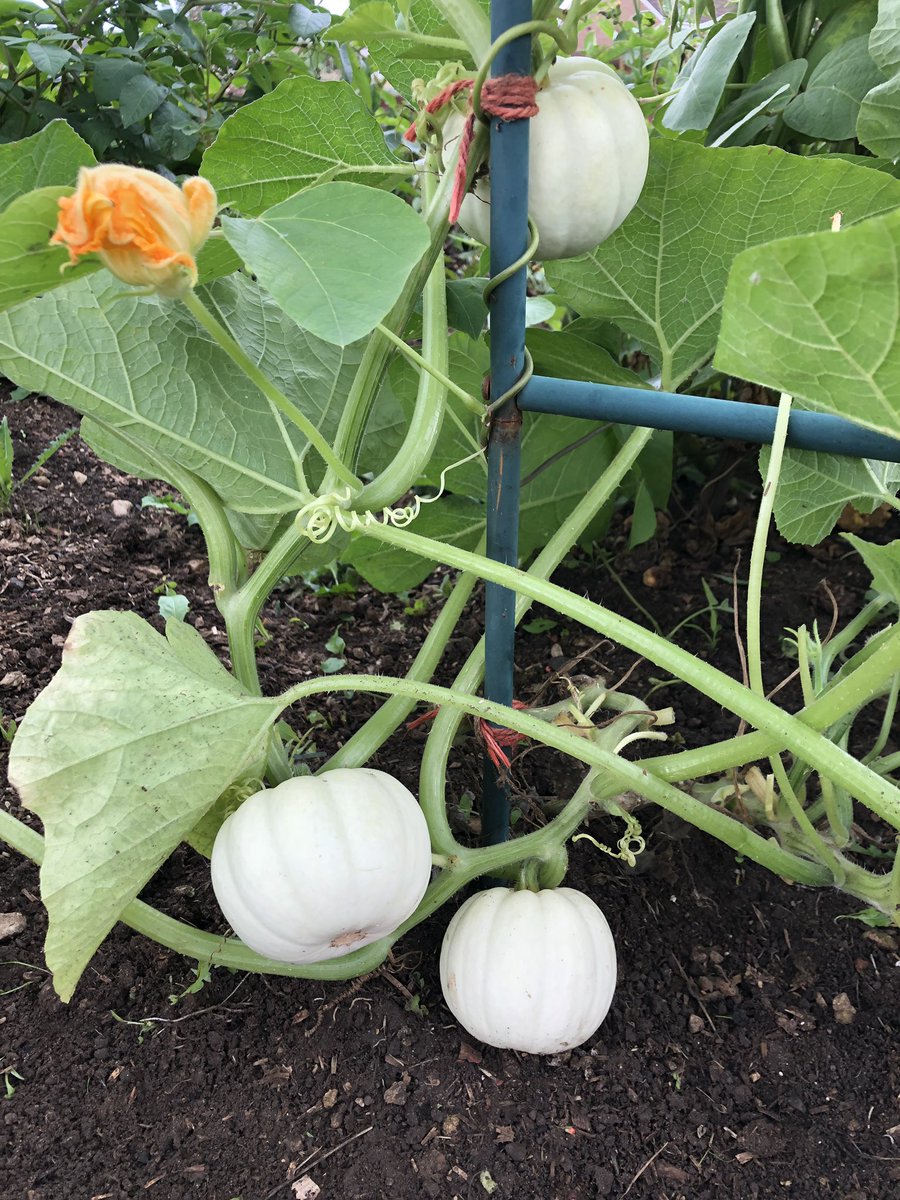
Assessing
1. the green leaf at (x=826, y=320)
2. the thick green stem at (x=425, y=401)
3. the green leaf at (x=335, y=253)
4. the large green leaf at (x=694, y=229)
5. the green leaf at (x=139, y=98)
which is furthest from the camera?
the green leaf at (x=139, y=98)

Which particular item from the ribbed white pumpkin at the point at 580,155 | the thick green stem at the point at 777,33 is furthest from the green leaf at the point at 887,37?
the ribbed white pumpkin at the point at 580,155

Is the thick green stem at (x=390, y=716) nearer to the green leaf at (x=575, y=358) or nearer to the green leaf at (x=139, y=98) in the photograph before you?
the green leaf at (x=575, y=358)

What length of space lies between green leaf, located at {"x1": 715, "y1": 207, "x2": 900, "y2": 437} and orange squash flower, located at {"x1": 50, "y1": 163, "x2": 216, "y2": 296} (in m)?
0.37

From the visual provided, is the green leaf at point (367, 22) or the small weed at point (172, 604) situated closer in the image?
the green leaf at point (367, 22)

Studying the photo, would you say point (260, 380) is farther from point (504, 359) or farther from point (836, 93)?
point (836, 93)

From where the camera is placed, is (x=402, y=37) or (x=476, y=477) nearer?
(x=402, y=37)

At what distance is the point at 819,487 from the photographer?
1078mm

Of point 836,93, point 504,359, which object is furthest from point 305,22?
point 504,359

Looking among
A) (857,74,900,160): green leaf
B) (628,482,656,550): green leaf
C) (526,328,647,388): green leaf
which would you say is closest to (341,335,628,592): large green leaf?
(526,328,647,388): green leaf

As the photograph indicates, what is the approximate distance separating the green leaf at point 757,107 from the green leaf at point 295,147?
1.67 feet

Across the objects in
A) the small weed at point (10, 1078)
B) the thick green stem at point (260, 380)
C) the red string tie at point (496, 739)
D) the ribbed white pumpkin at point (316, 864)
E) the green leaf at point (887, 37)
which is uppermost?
the green leaf at point (887, 37)

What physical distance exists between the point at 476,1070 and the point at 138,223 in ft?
3.04

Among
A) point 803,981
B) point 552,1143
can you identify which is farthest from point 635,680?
point 552,1143

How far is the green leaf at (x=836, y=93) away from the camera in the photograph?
4.02 feet
